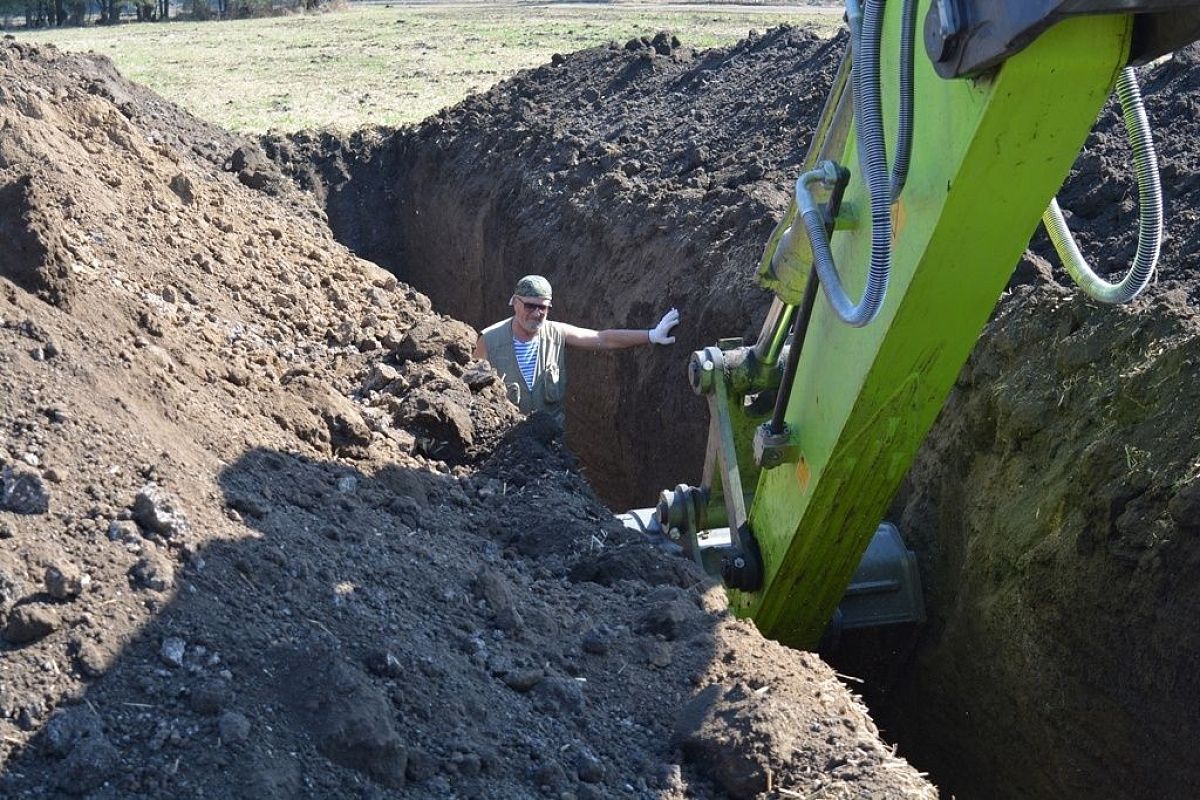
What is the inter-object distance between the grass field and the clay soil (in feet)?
30.5

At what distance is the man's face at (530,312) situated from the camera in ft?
23.6

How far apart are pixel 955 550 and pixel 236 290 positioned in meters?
3.92

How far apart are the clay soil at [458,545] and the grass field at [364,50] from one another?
9311mm

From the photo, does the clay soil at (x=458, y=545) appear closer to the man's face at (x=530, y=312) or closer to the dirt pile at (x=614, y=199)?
the dirt pile at (x=614, y=199)

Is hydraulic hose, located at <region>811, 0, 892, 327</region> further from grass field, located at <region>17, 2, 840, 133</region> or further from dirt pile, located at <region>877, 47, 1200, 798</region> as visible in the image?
grass field, located at <region>17, 2, 840, 133</region>

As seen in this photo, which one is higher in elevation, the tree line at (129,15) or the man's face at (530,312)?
the man's face at (530,312)

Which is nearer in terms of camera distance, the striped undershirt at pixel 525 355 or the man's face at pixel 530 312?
the man's face at pixel 530 312

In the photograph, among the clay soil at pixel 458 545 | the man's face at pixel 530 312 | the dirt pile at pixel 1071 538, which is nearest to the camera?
the clay soil at pixel 458 545

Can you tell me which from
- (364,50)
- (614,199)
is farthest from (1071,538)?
(364,50)

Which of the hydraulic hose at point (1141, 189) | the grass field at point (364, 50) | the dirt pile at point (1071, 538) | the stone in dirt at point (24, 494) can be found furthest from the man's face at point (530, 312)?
the grass field at point (364, 50)

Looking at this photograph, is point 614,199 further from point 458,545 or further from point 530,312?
point 458,545

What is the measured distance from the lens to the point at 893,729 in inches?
240

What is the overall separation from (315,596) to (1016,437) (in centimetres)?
300

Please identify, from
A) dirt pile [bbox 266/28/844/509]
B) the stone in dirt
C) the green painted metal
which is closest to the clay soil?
the stone in dirt
